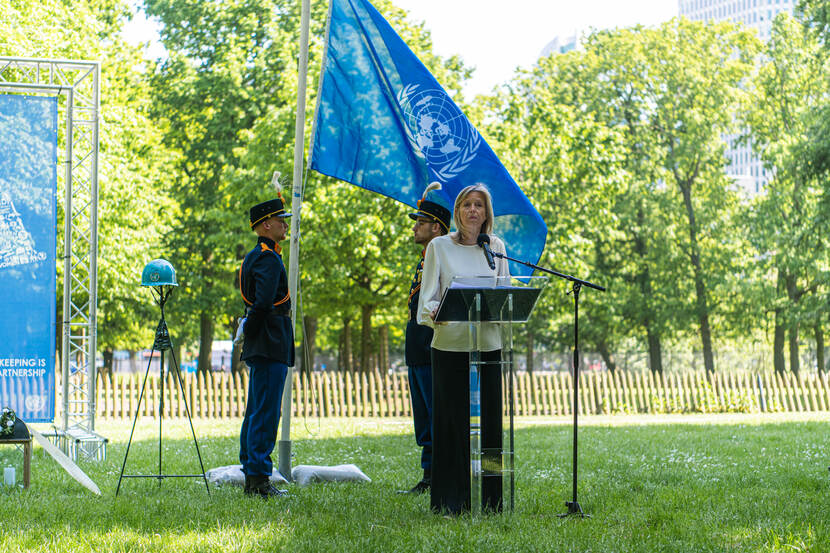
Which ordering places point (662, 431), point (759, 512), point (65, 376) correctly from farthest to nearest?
point (662, 431), point (65, 376), point (759, 512)

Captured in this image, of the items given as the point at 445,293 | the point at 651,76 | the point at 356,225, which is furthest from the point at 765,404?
the point at 445,293

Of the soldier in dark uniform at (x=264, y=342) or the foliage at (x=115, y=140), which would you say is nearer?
the soldier in dark uniform at (x=264, y=342)

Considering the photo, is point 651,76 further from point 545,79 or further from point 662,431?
point 662,431

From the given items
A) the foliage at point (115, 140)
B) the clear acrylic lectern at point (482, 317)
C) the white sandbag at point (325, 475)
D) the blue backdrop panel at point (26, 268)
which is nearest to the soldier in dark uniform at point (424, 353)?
the white sandbag at point (325, 475)

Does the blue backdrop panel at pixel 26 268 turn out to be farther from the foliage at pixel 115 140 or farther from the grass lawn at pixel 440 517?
the foliage at pixel 115 140

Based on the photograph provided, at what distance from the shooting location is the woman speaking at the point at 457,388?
232 inches

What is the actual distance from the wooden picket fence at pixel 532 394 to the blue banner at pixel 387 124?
10884mm

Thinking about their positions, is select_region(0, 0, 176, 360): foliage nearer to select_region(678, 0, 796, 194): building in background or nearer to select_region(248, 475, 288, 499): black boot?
select_region(248, 475, 288, 499): black boot

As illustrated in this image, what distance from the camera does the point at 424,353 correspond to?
7211mm

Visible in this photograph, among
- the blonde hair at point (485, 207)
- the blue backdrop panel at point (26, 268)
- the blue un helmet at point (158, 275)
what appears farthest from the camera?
the blue backdrop panel at point (26, 268)

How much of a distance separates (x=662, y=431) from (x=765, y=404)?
32.0ft

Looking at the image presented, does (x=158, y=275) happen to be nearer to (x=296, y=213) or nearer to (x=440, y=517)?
(x=296, y=213)

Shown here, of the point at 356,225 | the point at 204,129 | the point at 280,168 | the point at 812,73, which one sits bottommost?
the point at 356,225

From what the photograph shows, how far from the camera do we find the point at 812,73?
34.4 meters
